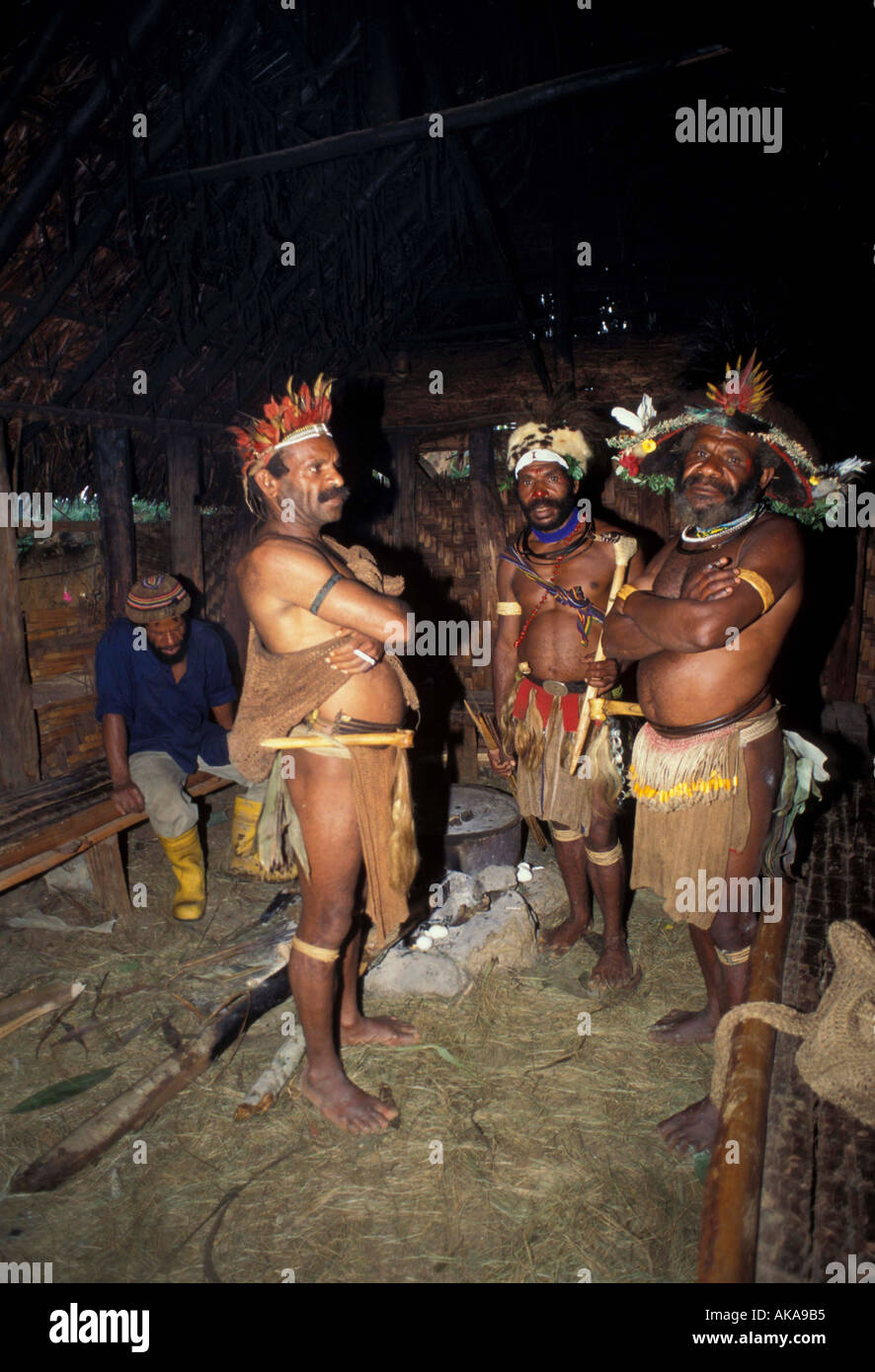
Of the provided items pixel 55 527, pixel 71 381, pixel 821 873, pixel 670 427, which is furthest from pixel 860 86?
pixel 55 527

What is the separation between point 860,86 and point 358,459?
4.89m

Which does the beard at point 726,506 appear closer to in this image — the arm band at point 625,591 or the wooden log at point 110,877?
the arm band at point 625,591

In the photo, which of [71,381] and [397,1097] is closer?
[397,1097]

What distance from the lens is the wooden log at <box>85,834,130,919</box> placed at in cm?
458

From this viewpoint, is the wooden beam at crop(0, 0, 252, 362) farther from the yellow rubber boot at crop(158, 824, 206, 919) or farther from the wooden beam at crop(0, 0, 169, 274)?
the yellow rubber boot at crop(158, 824, 206, 919)

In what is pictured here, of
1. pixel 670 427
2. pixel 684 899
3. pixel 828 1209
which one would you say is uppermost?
pixel 670 427

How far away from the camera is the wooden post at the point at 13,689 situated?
4.94m

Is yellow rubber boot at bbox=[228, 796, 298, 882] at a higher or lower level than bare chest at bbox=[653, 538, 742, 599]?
lower

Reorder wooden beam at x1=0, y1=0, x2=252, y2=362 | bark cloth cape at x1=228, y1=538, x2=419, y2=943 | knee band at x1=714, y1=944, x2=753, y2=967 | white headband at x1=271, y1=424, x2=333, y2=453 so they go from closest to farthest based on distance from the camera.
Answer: bark cloth cape at x1=228, y1=538, x2=419, y2=943 < white headband at x1=271, y1=424, x2=333, y2=453 < knee band at x1=714, y1=944, x2=753, y2=967 < wooden beam at x1=0, y1=0, x2=252, y2=362

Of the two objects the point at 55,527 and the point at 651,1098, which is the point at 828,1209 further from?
the point at 55,527

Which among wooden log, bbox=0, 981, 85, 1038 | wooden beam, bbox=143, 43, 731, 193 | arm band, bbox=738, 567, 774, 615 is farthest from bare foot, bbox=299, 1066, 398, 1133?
wooden beam, bbox=143, 43, 731, 193

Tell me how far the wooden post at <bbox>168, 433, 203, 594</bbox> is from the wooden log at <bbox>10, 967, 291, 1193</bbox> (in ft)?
13.6

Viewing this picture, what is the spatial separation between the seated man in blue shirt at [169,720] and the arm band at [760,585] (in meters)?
3.51

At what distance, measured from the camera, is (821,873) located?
12.4 feet
